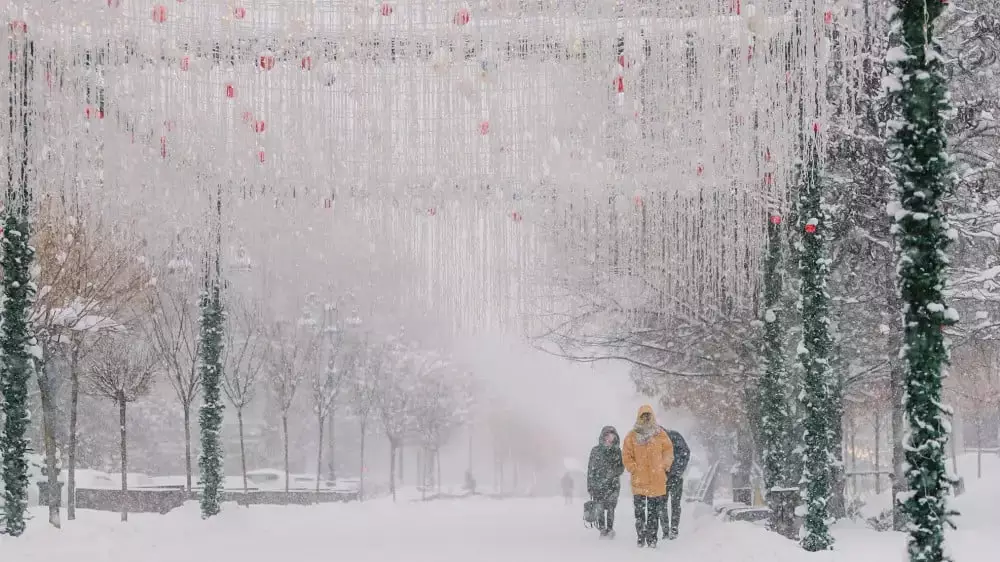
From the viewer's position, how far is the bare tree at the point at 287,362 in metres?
35.8

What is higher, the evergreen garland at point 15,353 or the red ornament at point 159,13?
the red ornament at point 159,13

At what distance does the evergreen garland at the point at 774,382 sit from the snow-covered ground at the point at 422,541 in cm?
128

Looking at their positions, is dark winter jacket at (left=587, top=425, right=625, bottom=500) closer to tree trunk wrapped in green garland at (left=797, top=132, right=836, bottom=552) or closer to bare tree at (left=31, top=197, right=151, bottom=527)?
tree trunk wrapped in green garland at (left=797, top=132, right=836, bottom=552)

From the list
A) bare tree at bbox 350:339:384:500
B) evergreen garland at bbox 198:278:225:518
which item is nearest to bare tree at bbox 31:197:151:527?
evergreen garland at bbox 198:278:225:518

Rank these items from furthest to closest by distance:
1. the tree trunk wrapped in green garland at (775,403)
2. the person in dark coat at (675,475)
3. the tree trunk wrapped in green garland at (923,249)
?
the tree trunk wrapped in green garland at (775,403), the person in dark coat at (675,475), the tree trunk wrapped in green garland at (923,249)

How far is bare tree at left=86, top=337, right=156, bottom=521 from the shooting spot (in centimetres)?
2631

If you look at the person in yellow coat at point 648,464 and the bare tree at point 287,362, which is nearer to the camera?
the person in yellow coat at point 648,464

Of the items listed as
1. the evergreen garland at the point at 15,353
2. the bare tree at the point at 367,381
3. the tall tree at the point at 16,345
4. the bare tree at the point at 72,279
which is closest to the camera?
the tall tree at the point at 16,345

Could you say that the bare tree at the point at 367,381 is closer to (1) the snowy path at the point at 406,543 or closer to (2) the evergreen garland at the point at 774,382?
(1) the snowy path at the point at 406,543

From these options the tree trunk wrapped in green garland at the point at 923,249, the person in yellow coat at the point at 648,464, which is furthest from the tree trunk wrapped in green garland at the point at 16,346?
the tree trunk wrapped in green garland at the point at 923,249

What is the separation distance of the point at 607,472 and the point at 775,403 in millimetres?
2848

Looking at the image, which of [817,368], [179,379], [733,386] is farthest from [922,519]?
[179,379]

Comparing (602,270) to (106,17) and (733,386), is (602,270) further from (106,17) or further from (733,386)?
(106,17)

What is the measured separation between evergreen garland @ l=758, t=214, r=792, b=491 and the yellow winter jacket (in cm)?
287
